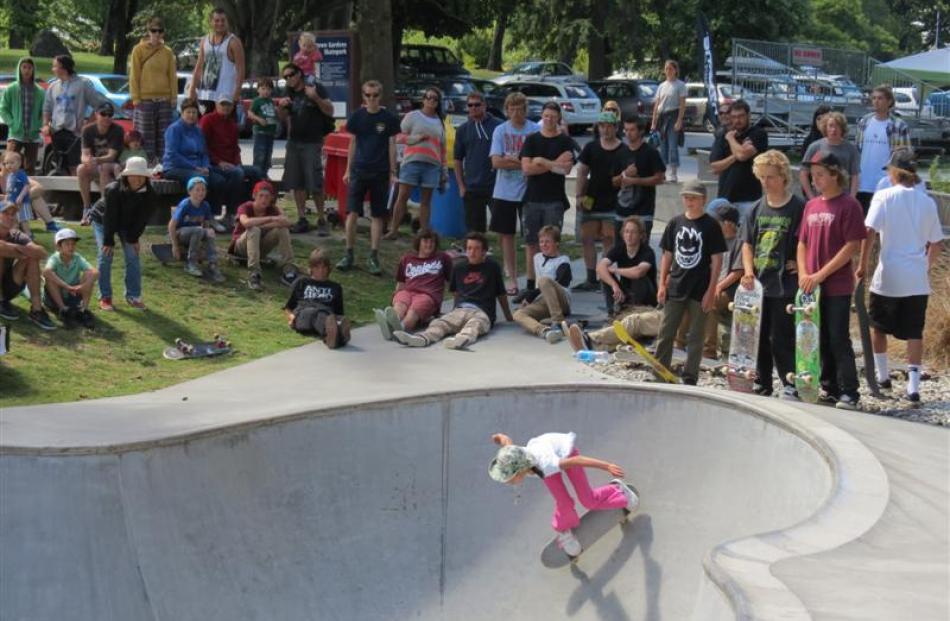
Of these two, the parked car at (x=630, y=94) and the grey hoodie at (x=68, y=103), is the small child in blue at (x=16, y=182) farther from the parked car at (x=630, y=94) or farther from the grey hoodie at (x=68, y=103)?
the parked car at (x=630, y=94)

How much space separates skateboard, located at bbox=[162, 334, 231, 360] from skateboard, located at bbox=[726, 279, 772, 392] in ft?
14.5

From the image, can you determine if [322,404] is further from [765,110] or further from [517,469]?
[765,110]

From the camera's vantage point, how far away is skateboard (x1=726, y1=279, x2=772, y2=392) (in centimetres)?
882

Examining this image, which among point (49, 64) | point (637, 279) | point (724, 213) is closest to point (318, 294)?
point (637, 279)

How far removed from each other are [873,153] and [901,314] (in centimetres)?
366

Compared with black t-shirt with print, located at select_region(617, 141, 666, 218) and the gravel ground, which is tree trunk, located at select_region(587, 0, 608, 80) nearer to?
black t-shirt with print, located at select_region(617, 141, 666, 218)

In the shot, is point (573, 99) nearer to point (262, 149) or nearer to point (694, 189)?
point (262, 149)

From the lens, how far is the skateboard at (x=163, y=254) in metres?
12.9

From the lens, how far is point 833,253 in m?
8.42

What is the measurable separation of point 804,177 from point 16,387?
21.9ft

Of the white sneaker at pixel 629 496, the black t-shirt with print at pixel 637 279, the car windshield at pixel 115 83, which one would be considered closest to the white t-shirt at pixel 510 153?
the black t-shirt with print at pixel 637 279

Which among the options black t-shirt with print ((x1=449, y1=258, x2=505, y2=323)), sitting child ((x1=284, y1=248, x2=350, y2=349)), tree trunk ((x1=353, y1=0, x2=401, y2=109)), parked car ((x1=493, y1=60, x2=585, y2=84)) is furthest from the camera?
parked car ((x1=493, y1=60, x2=585, y2=84))

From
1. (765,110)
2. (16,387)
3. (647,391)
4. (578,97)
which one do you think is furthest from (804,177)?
(578,97)

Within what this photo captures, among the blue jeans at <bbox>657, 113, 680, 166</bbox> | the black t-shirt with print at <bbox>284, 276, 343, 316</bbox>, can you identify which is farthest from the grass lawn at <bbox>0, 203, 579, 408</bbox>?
the blue jeans at <bbox>657, 113, 680, 166</bbox>
